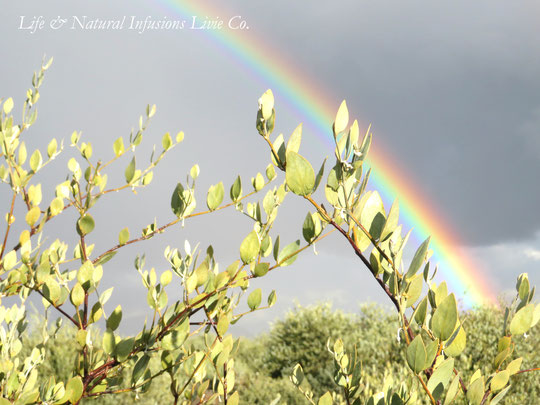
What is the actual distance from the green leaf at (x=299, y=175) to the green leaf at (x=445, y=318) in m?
0.37

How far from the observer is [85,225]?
171 centimetres

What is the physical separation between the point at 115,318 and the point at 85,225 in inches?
15.2

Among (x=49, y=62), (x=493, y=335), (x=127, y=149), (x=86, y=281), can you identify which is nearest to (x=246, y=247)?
(x=86, y=281)

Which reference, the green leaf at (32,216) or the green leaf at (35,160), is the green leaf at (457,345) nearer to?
the green leaf at (32,216)

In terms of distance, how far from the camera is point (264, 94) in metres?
1.21

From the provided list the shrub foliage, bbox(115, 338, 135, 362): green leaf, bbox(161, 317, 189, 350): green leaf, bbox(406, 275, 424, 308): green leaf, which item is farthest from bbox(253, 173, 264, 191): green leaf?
bbox(406, 275, 424, 308): green leaf

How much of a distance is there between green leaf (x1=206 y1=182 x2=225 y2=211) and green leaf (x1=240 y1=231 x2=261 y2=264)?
0.45 metres

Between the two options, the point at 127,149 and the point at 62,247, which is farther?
the point at 127,149

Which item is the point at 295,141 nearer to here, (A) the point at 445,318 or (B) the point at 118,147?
→ (A) the point at 445,318

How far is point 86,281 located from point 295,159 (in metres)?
0.95

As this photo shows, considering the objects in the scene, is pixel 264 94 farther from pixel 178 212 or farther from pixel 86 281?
pixel 86 281

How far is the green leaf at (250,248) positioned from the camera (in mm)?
1386

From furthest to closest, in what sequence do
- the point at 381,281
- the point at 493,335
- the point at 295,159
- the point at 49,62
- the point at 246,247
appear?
the point at 493,335, the point at 49,62, the point at 246,247, the point at 381,281, the point at 295,159

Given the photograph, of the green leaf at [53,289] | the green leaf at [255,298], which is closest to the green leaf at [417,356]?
the green leaf at [255,298]
